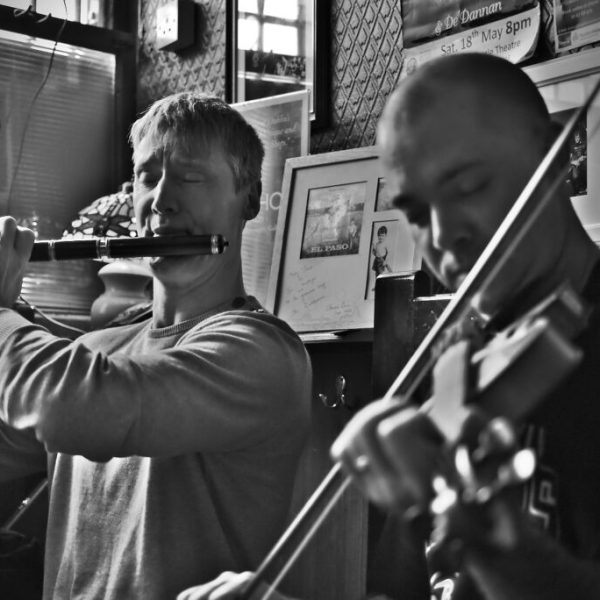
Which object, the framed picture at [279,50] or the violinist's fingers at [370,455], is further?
the framed picture at [279,50]

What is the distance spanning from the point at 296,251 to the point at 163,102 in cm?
62

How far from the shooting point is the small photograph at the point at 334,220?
84.4 inches

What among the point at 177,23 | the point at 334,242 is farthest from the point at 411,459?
the point at 177,23

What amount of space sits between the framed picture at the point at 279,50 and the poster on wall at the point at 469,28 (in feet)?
0.84

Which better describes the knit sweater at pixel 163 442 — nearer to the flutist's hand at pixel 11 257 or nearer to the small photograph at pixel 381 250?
the flutist's hand at pixel 11 257

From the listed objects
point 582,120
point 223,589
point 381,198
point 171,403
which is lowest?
point 223,589

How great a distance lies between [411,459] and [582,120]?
1323 mm

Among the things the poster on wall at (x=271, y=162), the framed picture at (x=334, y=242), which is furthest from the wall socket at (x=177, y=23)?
the framed picture at (x=334, y=242)

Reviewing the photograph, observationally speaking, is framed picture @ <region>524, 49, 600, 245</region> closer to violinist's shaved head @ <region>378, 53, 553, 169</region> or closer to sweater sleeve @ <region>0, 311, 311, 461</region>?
sweater sleeve @ <region>0, 311, 311, 461</region>

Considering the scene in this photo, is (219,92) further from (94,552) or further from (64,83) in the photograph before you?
(94,552)

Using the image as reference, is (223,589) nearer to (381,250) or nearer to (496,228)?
(496,228)

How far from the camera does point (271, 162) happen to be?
2391 millimetres

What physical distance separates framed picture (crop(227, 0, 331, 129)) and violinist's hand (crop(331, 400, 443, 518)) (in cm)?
181

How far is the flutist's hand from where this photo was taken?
1.60m
